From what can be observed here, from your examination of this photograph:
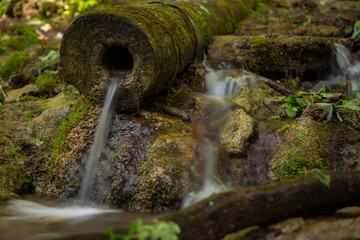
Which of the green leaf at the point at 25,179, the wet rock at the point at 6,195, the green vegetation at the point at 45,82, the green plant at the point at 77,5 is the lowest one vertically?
the green leaf at the point at 25,179

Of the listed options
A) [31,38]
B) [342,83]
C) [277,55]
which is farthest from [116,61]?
[31,38]

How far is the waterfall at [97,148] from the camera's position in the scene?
11.6 ft

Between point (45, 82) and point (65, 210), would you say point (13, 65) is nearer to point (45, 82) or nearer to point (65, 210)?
point (45, 82)

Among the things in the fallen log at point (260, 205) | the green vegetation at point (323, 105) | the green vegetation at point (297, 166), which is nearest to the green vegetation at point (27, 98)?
the fallen log at point (260, 205)

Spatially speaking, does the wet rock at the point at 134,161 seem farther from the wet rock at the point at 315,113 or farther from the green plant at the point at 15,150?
the wet rock at the point at 315,113

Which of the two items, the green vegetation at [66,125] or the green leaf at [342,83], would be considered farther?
the green leaf at [342,83]

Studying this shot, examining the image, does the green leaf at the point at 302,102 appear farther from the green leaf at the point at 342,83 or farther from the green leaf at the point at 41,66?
the green leaf at the point at 41,66

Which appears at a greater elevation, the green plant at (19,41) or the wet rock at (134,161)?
the green plant at (19,41)

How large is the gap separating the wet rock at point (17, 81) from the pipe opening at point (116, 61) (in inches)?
143

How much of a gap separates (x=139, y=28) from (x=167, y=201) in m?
2.10

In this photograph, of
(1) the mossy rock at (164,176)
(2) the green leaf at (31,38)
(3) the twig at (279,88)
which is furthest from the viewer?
(2) the green leaf at (31,38)

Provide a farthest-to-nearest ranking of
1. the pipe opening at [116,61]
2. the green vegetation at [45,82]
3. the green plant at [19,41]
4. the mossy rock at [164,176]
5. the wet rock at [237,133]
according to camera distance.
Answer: the green plant at [19,41] < the green vegetation at [45,82] < the pipe opening at [116,61] < the wet rock at [237,133] < the mossy rock at [164,176]

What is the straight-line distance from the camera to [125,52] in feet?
14.4

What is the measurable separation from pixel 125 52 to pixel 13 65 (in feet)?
14.7
